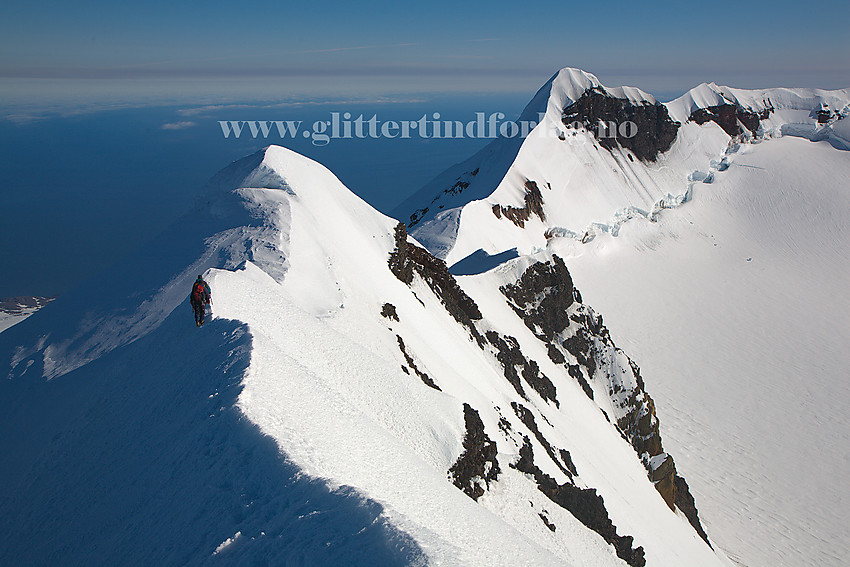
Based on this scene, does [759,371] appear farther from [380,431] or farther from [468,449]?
[380,431]

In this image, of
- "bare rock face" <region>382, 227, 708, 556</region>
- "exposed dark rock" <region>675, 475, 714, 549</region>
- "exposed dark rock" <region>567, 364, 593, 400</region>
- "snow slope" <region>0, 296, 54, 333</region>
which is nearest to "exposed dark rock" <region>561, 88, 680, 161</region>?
"bare rock face" <region>382, 227, 708, 556</region>

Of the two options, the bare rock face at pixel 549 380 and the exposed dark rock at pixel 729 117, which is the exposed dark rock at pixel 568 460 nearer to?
the bare rock face at pixel 549 380

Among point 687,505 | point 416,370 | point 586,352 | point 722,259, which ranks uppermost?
point 416,370

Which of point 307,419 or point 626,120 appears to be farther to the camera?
point 626,120

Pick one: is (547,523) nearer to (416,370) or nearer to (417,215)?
(416,370)

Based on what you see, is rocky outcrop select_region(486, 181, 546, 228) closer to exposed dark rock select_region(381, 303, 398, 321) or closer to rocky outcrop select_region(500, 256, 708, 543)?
rocky outcrop select_region(500, 256, 708, 543)

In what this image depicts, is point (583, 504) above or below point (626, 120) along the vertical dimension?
below

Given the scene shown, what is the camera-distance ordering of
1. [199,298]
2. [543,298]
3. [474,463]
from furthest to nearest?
[543,298], [474,463], [199,298]

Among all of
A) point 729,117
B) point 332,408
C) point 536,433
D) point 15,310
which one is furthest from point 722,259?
point 15,310
